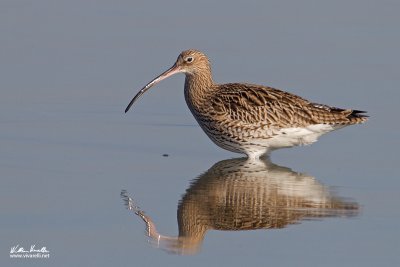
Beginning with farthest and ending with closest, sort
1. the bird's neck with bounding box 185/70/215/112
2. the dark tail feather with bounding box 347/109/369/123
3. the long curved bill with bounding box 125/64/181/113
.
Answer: the long curved bill with bounding box 125/64/181/113 < the bird's neck with bounding box 185/70/215/112 < the dark tail feather with bounding box 347/109/369/123

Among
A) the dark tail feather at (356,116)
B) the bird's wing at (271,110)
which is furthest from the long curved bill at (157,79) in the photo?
the dark tail feather at (356,116)

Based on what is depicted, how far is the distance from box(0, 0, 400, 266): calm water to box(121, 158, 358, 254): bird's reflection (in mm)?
23

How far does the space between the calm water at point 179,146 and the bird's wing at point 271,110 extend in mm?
364

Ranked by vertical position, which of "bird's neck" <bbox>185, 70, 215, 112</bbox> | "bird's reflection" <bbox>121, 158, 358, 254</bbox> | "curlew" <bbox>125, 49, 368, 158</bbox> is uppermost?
"bird's neck" <bbox>185, 70, 215, 112</bbox>

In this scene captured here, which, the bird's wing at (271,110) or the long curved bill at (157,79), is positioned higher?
the long curved bill at (157,79)

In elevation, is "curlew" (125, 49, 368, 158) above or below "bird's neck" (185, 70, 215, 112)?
below

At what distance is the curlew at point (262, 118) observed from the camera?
42.4 feet

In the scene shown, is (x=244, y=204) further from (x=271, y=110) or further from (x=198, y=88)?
(x=198, y=88)

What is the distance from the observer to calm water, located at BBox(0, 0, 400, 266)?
382 inches

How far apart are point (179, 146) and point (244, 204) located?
2388 mm

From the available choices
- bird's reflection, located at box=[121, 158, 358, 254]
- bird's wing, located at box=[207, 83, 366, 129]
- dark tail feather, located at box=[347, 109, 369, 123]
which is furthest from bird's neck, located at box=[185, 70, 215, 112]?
dark tail feather, located at box=[347, 109, 369, 123]

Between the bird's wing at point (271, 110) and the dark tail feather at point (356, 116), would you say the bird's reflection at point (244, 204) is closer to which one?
the bird's wing at point (271, 110)

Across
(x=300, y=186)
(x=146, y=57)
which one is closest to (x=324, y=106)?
(x=300, y=186)

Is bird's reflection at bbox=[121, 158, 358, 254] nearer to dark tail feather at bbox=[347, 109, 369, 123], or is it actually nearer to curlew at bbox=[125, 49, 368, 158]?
curlew at bbox=[125, 49, 368, 158]
